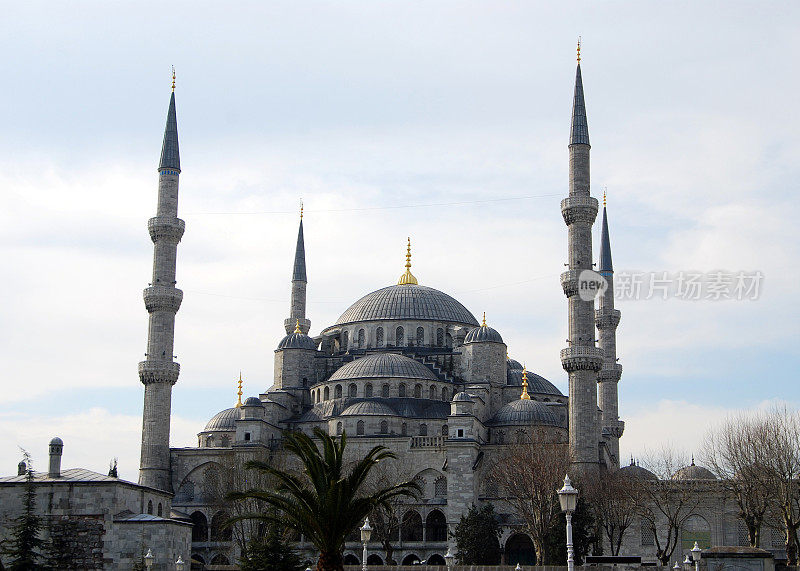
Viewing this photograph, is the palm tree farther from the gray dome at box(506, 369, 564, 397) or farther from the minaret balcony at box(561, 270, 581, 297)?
the gray dome at box(506, 369, 564, 397)

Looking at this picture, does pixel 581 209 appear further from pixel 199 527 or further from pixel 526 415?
pixel 199 527

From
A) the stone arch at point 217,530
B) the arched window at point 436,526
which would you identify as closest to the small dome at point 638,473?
the arched window at point 436,526

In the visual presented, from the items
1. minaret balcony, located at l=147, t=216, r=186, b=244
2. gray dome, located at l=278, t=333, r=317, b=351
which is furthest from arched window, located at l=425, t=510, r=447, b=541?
minaret balcony, located at l=147, t=216, r=186, b=244

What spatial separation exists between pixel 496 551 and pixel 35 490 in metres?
19.7

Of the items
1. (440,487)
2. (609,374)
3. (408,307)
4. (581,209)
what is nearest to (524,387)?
(609,374)

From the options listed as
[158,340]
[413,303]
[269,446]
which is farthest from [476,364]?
[158,340]

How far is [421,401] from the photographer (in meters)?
54.1

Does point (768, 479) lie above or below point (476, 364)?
A: below

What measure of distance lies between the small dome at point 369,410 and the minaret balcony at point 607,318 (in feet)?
40.7

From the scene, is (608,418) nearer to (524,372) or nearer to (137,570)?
(524,372)

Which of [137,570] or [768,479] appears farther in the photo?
[768,479]

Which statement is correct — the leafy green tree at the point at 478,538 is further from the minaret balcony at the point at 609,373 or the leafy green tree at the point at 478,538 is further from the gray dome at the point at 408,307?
the gray dome at the point at 408,307

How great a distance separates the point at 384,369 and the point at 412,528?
8.82 metres

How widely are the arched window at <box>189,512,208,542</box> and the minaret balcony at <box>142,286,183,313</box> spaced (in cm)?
943
